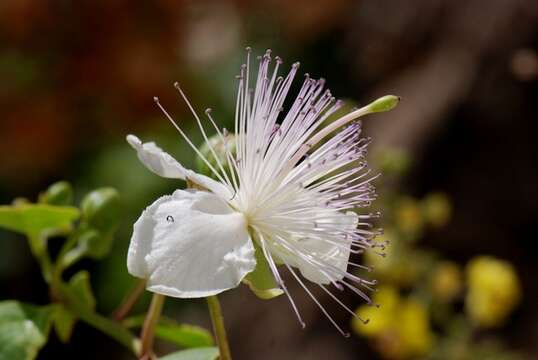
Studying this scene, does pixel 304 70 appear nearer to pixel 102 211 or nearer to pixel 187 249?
pixel 102 211

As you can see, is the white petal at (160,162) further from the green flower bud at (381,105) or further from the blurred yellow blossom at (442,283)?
the blurred yellow blossom at (442,283)

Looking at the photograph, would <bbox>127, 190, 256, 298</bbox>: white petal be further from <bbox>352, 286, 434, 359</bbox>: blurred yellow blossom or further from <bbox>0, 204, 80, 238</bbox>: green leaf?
<bbox>352, 286, 434, 359</bbox>: blurred yellow blossom

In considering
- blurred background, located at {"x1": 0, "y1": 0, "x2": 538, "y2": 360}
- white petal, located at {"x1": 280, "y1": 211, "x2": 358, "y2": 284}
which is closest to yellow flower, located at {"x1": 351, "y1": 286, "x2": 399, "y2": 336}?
blurred background, located at {"x1": 0, "y1": 0, "x2": 538, "y2": 360}

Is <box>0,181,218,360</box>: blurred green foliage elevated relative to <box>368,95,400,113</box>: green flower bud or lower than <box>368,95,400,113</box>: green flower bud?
lower

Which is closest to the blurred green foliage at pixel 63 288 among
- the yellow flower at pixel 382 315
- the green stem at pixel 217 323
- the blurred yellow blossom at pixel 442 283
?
the green stem at pixel 217 323

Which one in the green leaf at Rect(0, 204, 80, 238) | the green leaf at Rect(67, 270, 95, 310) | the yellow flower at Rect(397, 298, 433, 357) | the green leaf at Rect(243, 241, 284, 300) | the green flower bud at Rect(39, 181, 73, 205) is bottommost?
the yellow flower at Rect(397, 298, 433, 357)

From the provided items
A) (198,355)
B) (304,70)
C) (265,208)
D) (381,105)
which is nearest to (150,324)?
(198,355)
